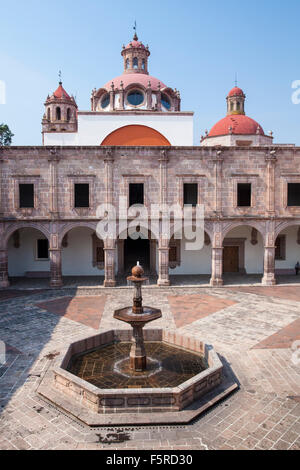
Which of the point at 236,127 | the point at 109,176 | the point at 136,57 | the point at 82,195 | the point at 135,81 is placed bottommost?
the point at 82,195

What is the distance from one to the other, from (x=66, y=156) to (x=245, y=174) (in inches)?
380

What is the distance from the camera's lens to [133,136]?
23281 mm

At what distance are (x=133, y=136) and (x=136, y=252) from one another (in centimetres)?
830

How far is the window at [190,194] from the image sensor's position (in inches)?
695

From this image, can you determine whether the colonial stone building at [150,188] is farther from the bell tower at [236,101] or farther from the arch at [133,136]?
the bell tower at [236,101]

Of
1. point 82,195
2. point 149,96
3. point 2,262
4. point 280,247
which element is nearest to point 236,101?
point 149,96

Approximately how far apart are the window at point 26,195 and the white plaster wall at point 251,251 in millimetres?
11649

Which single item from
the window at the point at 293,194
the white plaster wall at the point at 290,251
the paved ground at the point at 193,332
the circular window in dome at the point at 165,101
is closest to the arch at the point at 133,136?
the circular window in dome at the point at 165,101

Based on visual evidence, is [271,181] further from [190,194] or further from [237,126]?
[237,126]

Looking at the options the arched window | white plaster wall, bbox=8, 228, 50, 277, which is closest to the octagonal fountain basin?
white plaster wall, bbox=8, 228, 50, 277

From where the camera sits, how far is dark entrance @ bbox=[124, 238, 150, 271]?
72.2 feet

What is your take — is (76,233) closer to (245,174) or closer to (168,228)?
(168,228)

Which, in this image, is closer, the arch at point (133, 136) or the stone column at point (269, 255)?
the stone column at point (269, 255)
